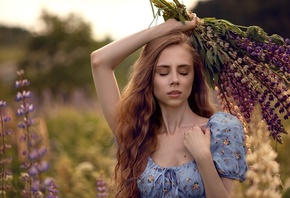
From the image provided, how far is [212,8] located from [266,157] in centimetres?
2849

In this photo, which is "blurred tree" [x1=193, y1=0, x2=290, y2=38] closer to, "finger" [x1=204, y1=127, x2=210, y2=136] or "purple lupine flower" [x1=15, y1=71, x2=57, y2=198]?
"purple lupine flower" [x1=15, y1=71, x2=57, y2=198]

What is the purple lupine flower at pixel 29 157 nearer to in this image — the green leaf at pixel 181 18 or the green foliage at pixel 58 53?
the green leaf at pixel 181 18

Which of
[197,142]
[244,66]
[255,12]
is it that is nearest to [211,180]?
[197,142]

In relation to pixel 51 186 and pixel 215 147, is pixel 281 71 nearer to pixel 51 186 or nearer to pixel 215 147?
pixel 215 147

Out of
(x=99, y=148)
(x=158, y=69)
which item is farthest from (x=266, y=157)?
(x=99, y=148)

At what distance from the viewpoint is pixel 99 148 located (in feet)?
31.4

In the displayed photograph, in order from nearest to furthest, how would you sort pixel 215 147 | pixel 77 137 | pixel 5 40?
1. pixel 215 147
2. pixel 77 137
3. pixel 5 40

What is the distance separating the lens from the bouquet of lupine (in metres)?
3.78

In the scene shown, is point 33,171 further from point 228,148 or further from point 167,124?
point 228,148

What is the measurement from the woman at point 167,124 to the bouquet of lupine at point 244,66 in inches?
3.3

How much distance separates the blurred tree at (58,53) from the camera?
103 ft

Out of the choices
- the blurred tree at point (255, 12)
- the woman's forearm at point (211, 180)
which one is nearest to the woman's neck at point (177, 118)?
the woman's forearm at point (211, 180)

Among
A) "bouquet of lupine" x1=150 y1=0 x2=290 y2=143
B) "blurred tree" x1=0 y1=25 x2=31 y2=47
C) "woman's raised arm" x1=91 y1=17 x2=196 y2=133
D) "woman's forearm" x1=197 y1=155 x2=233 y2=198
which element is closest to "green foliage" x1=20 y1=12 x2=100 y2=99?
"blurred tree" x1=0 y1=25 x2=31 y2=47

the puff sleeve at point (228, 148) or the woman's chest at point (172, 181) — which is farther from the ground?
the puff sleeve at point (228, 148)
